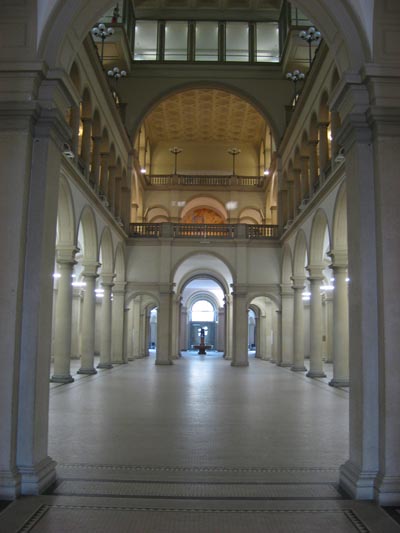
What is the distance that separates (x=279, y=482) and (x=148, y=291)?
71.7ft

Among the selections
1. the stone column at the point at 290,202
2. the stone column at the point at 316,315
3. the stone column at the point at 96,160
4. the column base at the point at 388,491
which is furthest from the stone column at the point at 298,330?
the column base at the point at 388,491

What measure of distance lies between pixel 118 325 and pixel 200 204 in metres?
13.8

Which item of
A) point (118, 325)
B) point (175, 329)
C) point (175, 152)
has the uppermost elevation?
point (175, 152)

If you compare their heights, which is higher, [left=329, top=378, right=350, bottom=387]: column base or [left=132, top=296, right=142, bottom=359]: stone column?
[left=132, top=296, right=142, bottom=359]: stone column

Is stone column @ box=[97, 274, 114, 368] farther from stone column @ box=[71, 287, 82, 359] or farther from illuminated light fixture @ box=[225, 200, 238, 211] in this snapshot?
illuminated light fixture @ box=[225, 200, 238, 211]

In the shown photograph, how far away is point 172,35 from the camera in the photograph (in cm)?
2920

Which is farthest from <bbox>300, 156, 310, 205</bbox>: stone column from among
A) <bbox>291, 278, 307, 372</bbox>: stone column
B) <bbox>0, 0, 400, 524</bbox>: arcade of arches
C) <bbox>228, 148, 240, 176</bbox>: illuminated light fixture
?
<bbox>228, 148, 240, 176</bbox>: illuminated light fixture

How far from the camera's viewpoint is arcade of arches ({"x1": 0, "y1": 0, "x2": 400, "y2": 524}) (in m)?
5.68

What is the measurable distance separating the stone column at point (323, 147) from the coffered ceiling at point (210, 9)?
12.4 m

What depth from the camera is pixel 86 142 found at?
19125 millimetres

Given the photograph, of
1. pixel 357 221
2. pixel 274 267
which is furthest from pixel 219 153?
pixel 357 221

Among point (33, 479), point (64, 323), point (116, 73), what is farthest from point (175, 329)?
point (33, 479)

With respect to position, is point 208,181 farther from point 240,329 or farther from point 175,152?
point 240,329

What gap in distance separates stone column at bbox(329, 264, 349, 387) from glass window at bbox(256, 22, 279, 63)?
648 inches
